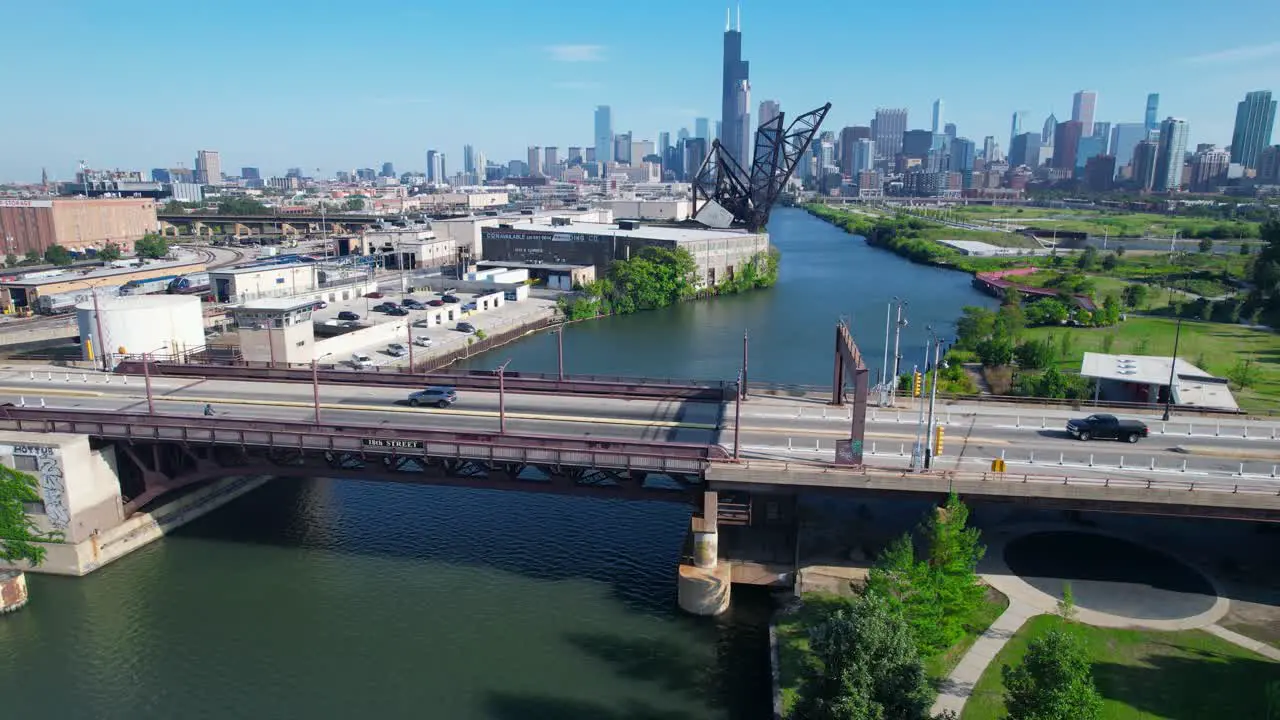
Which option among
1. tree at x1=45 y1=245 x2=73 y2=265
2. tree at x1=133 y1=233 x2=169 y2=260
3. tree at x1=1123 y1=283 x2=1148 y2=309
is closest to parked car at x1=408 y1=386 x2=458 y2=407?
tree at x1=1123 y1=283 x2=1148 y2=309

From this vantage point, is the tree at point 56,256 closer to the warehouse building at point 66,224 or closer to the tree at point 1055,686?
the warehouse building at point 66,224

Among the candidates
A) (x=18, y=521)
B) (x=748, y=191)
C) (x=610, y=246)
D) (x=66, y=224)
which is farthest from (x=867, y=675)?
(x=66, y=224)

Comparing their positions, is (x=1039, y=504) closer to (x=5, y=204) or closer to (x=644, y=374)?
(x=644, y=374)

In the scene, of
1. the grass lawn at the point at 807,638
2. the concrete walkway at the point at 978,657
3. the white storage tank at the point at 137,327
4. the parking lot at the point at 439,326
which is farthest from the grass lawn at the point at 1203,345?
the white storage tank at the point at 137,327

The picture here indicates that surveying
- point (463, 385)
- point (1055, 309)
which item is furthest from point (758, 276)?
point (463, 385)

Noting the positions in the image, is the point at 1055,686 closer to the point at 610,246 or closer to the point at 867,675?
the point at 867,675
